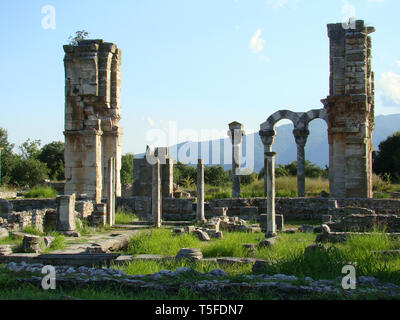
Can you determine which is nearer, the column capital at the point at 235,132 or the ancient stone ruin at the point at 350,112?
the ancient stone ruin at the point at 350,112

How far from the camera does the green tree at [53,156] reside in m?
44.7

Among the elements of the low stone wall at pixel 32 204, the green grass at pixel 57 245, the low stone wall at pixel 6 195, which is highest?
the low stone wall at pixel 6 195

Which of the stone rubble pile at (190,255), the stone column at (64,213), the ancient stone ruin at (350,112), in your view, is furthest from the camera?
the ancient stone ruin at (350,112)

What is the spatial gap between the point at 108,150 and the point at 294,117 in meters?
8.82

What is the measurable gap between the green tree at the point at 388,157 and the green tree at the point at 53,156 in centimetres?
2594

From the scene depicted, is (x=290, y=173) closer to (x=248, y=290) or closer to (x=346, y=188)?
(x=346, y=188)

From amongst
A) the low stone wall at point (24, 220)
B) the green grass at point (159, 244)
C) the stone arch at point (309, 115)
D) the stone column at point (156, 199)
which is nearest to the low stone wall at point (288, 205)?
the stone column at point (156, 199)

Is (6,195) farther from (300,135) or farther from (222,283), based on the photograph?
(222,283)

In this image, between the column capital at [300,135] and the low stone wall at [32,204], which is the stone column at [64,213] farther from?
the column capital at [300,135]

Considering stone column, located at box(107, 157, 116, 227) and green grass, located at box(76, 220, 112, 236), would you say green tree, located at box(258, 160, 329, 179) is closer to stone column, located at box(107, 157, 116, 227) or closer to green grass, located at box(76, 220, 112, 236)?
stone column, located at box(107, 157, 116, 227)

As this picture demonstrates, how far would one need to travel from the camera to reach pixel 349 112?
19.3 m

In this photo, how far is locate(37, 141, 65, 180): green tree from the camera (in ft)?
147

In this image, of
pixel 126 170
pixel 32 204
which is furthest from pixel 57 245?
pixel 126 170
